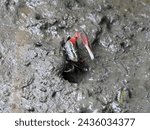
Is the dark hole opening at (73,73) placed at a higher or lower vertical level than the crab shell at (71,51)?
lower

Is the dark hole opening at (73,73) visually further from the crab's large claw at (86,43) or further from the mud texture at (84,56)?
the crab's large claw at (86,43)

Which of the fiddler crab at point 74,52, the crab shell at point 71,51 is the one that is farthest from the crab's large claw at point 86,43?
the crab shell at point 71,51

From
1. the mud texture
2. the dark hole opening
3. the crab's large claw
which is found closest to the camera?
the mud texture

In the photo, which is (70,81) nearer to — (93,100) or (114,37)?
(93,100)

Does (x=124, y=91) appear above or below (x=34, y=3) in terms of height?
below

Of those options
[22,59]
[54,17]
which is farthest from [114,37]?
[22,59]

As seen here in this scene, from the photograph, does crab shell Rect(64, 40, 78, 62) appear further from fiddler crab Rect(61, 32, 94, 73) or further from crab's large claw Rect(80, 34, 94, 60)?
crab's large claw Rect(80, 34, 94, 60)

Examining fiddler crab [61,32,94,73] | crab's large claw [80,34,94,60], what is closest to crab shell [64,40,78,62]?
fiddler crab [61,32,94,73]
